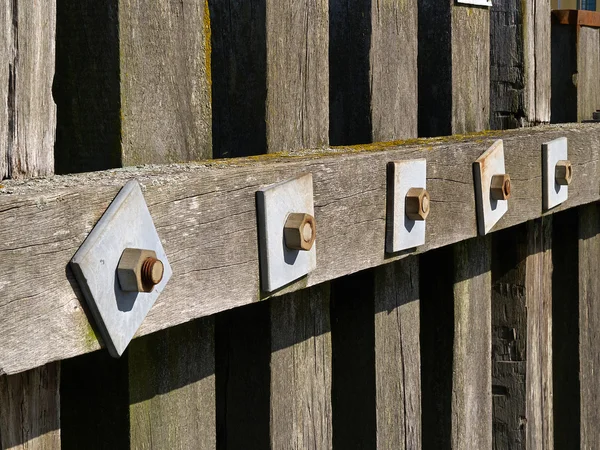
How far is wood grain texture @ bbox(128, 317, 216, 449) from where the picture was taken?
158 centimetres

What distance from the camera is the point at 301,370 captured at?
1.97 m

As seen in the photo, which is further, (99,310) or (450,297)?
(450,297)

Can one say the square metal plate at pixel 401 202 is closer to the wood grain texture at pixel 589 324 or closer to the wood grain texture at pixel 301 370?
the wood grain texture at pixel 301 370

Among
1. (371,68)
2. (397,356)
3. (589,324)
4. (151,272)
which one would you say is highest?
(371,68)

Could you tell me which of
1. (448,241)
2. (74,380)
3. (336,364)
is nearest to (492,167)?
(448,241)

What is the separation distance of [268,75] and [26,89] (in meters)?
0.61

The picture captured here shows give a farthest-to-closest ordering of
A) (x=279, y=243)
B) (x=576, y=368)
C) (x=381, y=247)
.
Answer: (x=576, y=368) < (x=381, y=247) < (x=279, y=243)

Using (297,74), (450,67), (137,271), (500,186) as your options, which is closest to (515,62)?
(450,67)

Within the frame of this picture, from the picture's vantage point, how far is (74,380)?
5.36ft

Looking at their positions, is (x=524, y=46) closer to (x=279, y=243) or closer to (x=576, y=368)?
(x=576, y=368)

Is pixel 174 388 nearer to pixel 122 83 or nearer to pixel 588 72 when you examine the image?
pixel 122 83

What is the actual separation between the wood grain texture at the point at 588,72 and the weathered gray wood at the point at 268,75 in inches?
71.9

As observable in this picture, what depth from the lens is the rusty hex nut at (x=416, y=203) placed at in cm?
198

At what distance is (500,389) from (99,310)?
2068mm
